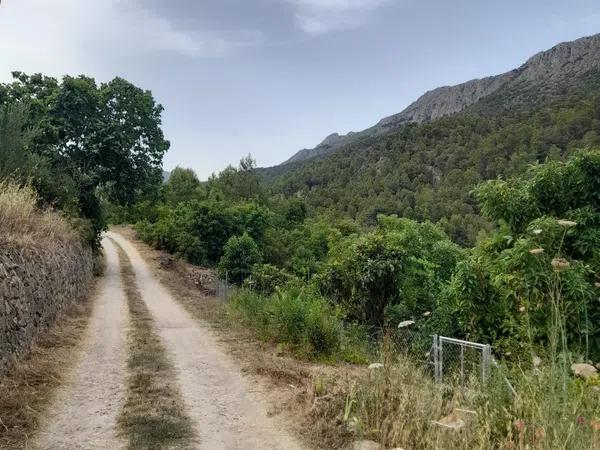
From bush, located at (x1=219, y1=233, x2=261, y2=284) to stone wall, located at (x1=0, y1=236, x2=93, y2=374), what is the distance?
11.7 metres

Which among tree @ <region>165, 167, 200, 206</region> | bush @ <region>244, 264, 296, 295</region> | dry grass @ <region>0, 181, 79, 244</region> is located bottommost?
bush @ <region>244, 264, 296, 295</region>

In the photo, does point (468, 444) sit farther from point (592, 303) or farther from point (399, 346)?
point (399, 346)

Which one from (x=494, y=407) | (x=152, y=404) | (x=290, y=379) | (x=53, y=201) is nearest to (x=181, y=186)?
(x=53, y=201)

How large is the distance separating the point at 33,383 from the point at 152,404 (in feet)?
6.71

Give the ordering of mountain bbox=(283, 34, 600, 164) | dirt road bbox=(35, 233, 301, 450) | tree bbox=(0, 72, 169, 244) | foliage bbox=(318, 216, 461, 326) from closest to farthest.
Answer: dirt road bbox=(35, 233, 301, 450) < foliage bbox=(318, 216, 461, 326) < tree bbox=(0, 72, 169, 244) < mountain bbox=(283, 34, 600, 164)

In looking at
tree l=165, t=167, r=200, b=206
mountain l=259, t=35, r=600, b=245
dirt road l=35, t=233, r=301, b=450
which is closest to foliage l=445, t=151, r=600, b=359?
dirt road l=35, t=233, r=301, b=450

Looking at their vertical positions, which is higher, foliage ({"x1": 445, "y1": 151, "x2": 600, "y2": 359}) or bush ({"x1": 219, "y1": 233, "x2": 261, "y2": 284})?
foliage ({"x1": 445, "y1": 151, "x2": 600, "y2": 359})

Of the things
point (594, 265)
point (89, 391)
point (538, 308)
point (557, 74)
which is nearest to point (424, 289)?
point (594, 265)

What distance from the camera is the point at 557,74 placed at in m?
128

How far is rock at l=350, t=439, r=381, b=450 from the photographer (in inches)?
198

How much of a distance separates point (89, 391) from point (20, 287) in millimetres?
3002

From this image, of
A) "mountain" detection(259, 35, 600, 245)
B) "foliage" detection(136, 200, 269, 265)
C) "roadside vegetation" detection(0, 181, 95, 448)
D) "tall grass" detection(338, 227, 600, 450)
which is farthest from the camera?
"mountain" detection(259, 35, 600, 245)

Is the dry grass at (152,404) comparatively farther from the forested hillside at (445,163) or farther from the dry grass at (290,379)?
the forested hillside at (445,163)

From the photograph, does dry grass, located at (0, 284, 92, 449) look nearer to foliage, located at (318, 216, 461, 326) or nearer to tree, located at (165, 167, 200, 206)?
foliage, located at (318, 216, 461, 326)
